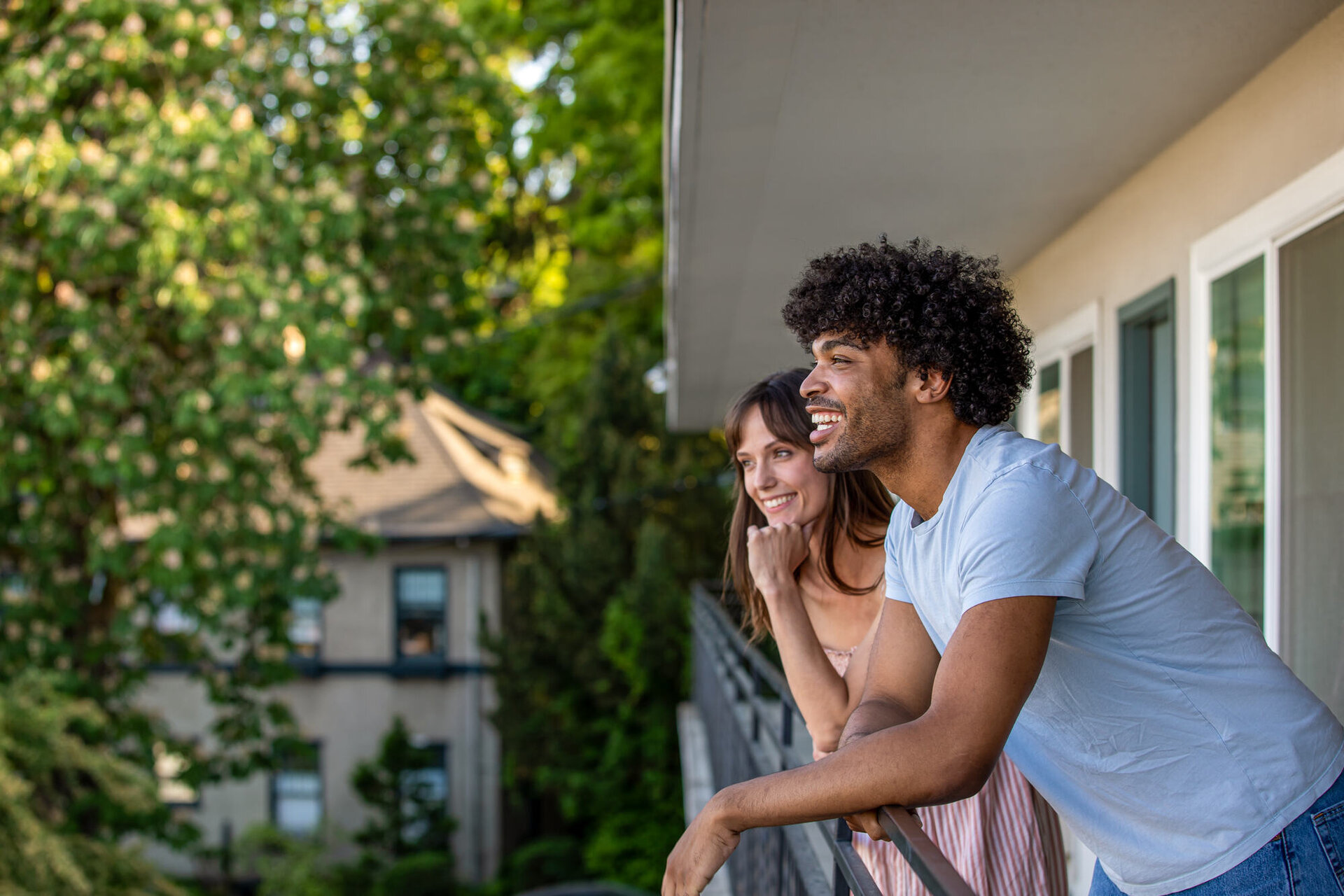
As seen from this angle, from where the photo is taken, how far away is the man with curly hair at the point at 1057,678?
1.38 metres

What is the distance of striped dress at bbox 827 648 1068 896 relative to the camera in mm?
2229

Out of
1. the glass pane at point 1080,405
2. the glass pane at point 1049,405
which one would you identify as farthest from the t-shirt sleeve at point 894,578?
the glass pane at point 1049,405

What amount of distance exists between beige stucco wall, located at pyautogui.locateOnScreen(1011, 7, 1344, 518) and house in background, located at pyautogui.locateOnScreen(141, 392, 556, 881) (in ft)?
49.5

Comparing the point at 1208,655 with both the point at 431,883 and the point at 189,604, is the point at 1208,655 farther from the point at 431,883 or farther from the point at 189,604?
the point at 431,883

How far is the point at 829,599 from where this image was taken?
101 inches

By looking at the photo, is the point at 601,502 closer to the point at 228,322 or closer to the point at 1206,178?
the point at 228,322

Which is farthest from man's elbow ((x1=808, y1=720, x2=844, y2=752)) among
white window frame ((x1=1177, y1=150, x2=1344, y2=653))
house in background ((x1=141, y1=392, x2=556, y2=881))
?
house in background ((x1=141, y1=392, x2=556, y2=881))

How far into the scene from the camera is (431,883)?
15984 millimetres

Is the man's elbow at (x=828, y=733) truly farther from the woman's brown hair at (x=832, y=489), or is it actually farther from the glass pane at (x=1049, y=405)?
the glass pane at (x=1049, y=405)

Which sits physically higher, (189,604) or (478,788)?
(189,604)

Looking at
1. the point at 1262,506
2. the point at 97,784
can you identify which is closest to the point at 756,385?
the point at 1262,506

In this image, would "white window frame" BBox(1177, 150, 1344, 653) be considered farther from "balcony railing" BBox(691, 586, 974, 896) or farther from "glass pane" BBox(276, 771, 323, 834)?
"glass pane" BBox(276, 771, 323, 834)

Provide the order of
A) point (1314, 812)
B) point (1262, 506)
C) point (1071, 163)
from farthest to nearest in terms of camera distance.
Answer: point (1071, 163) → point (1262, 506) → point (1314, 812)

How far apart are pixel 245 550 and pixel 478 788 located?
11.0 meters
